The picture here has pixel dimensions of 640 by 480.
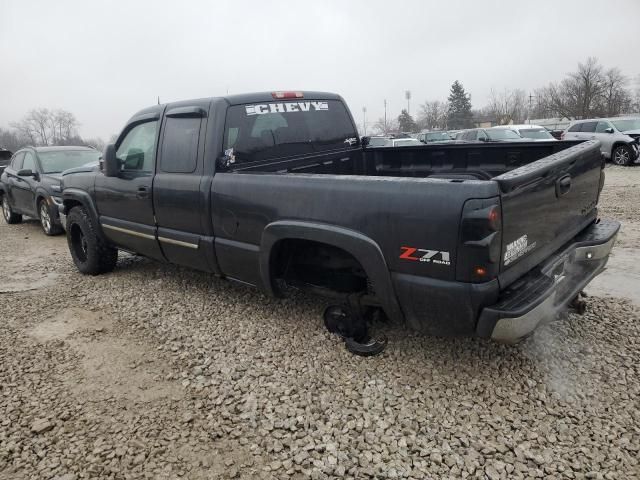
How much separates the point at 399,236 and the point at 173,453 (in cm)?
169

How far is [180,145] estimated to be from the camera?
4023mm

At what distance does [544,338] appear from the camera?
338 cm

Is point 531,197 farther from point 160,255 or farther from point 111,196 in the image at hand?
point 111,196

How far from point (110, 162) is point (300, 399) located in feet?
10.2

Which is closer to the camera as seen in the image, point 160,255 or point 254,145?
point 254,145

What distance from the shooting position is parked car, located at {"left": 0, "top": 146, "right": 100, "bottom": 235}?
8.09 meters

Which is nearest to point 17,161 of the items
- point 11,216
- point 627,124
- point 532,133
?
point 11,216

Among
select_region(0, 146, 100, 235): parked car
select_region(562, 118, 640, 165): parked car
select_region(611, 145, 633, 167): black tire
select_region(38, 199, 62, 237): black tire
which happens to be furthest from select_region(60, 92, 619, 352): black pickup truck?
select_region(611, 145, 633, 167): black tire

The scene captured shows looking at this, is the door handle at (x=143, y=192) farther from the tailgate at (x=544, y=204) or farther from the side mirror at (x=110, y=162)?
the tailgate at (x=544, y=204)

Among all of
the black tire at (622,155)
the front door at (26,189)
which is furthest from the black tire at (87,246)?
the black tire at (622,155)

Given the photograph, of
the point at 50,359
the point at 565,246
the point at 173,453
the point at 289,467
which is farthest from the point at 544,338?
the point at 50,359

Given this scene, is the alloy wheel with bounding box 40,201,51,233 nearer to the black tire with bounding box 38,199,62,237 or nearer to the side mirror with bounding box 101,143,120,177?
the black tire with bounding box 38,199,62,237

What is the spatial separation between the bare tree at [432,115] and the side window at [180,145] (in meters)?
79.5

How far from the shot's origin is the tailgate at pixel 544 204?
2.46 metres
